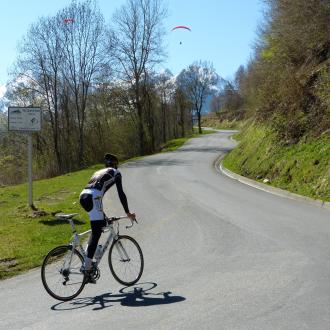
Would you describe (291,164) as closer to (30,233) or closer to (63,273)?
(30,233)

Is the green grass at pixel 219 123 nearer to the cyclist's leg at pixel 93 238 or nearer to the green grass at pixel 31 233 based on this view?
the green grass at pixel 31 233

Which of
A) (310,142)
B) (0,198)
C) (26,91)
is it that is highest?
(26,91)

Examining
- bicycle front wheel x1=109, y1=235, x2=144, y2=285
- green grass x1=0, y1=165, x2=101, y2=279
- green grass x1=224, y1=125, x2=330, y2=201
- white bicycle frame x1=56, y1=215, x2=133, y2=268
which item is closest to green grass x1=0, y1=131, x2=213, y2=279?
green grass x1=0, y1=165, x2=101, y2=279

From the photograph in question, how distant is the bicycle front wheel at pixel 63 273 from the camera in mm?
7203

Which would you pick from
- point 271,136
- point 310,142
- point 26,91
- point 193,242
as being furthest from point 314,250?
point 26,91

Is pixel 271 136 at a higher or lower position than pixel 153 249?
higher

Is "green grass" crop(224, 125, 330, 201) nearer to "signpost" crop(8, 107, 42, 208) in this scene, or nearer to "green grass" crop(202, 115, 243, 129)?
"signpost" crop(8, 107, 42, 208)

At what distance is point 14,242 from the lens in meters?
11.8

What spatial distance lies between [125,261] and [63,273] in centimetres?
102

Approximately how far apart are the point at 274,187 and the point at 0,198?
41.8 ft

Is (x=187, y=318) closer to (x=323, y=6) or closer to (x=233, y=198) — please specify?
(x=233, y=198)

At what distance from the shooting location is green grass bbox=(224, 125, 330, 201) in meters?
17.6

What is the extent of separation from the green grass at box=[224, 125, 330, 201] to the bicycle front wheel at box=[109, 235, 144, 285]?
9406 millimetres

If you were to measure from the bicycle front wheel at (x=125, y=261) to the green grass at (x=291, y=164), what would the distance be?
30.9 ft
